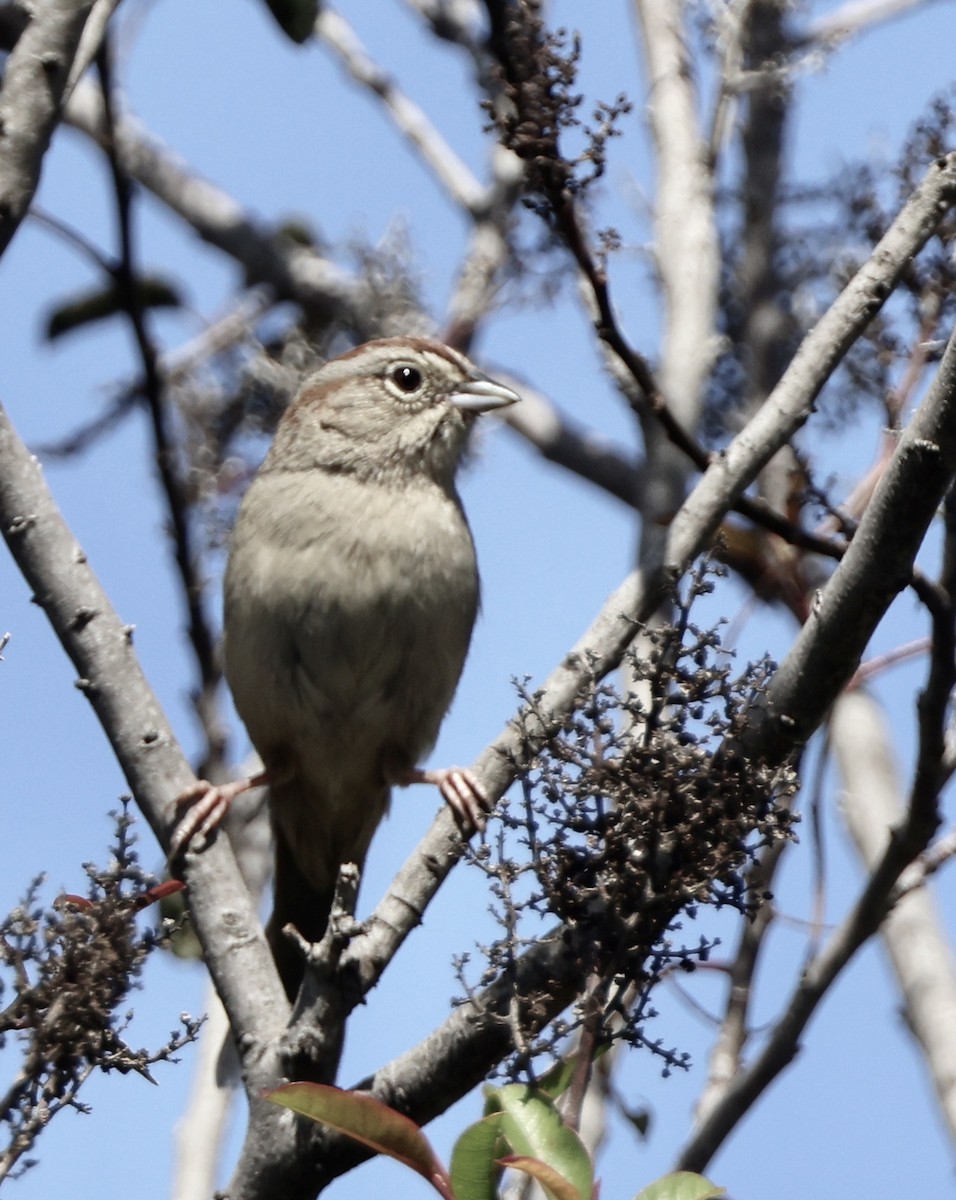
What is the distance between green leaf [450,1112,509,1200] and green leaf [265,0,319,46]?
10.3 feet

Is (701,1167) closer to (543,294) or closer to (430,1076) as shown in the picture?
(430,1076)

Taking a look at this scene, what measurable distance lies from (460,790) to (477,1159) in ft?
6.01

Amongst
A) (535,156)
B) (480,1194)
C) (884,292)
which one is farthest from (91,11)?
(480,1194)

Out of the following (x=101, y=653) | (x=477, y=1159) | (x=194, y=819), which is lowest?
(x=477, y=1159)

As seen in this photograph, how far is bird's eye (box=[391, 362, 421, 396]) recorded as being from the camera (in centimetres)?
588

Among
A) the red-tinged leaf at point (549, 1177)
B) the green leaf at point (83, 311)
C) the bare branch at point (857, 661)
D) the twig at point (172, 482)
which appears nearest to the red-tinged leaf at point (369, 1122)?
the red-tinged leaf at point (549, 1177)

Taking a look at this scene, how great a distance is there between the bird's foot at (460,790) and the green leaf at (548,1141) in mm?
643

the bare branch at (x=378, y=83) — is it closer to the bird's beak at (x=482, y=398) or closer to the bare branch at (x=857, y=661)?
the bird's beak at (x=482, y=398)

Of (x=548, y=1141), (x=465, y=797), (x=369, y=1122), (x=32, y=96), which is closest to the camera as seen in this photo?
(x=548, y=1141)

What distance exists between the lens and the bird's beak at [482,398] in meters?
5.82

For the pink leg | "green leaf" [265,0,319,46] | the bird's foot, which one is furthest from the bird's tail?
"green leaf" [265,0,319,46]

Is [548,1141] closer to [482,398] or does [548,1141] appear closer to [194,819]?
[194,819]


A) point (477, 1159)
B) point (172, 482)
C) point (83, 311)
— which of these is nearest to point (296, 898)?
point (172, 482)

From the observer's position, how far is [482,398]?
5824 millimetres
